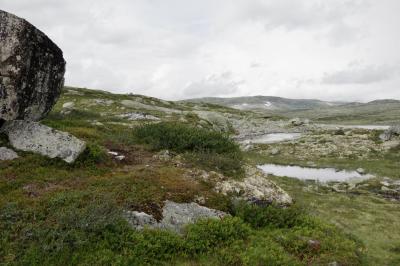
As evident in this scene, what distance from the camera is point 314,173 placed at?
38031 mm

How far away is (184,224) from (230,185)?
381 centimetres

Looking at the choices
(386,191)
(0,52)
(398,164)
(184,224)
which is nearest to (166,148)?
(184,224)

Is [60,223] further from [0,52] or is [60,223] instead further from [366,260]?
[366,260]

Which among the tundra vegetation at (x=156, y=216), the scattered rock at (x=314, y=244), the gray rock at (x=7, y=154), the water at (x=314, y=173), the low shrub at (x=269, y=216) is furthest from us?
the water at (x=314, y=173)

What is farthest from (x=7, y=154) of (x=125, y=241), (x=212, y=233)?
(x=212, y=233)

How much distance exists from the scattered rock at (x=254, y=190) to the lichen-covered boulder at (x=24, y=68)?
10.7m

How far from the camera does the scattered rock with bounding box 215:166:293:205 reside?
1721 centimetres

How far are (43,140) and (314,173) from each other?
2740 cm

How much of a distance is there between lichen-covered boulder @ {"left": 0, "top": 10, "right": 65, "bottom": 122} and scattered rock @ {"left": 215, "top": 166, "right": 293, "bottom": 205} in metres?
10.7

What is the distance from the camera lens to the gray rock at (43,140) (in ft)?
59.8

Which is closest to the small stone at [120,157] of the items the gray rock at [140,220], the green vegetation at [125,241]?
the green vegetation at [125,241]

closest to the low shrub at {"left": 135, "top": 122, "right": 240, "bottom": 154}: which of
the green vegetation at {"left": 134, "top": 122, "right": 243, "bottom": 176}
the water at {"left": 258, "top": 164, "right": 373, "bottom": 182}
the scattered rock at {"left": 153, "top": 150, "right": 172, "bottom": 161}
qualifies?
the green vegetation at {"left": 134, "top": 122, "right": 243, "bottom": 176}

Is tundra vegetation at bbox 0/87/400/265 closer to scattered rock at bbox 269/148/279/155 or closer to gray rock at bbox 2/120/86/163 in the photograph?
gray rock at bbox 2/120/86/163

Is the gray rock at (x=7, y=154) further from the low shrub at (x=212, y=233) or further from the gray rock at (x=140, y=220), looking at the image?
the low shrub at (x=212, y=233)
